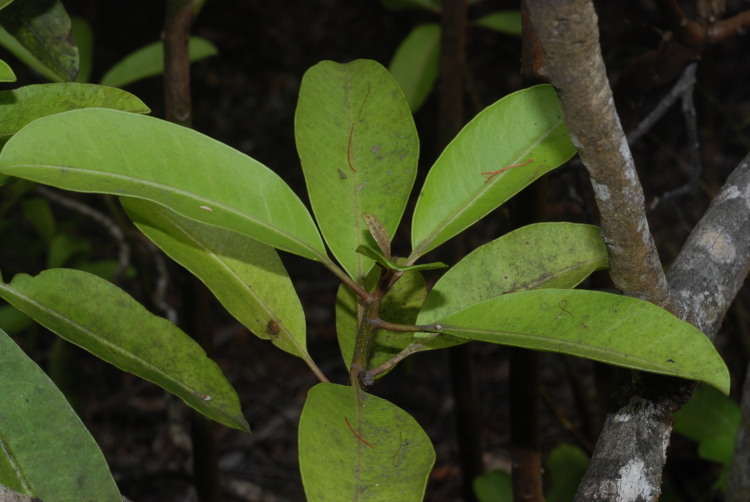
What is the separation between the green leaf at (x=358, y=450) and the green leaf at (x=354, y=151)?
0.12 meters

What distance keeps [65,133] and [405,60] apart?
103 centimetres

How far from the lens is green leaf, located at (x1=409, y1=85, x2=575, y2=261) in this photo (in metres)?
0.62

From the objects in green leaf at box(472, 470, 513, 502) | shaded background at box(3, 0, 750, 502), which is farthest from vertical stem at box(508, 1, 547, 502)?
shaded background at box(3, 0, 750, 502)

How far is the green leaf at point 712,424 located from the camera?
1.27 meters

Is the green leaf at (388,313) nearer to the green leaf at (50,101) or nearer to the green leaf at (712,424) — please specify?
the green leaf at (50,101)

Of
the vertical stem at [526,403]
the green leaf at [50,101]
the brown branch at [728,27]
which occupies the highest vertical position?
the brown branch at [728,27]

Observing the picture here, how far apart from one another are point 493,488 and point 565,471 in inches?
8.3

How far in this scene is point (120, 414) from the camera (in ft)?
7.95

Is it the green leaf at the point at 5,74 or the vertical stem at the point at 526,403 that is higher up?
the green leaf at the point at 5,74

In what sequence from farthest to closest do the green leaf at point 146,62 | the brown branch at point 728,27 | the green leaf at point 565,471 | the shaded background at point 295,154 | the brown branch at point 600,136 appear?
the shaded background at point 295,154 < the green leaf at point 565,471 < the green leaf at point 146,62 < the brown branch at point 728,27 < the brown branch at point 600,136

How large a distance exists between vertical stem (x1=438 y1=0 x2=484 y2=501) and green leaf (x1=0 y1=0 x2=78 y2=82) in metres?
0.62

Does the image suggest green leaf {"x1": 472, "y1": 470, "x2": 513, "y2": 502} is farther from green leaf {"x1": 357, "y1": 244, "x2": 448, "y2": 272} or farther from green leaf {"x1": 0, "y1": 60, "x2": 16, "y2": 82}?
green leaf {"x1": 0, "y1": 60, "x2": 16, "y2": 82}

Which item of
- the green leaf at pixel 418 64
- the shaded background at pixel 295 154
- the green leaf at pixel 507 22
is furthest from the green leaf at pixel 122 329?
the shaded background at pixel 295 154

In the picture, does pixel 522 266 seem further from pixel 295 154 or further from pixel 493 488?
pixel 295 154
